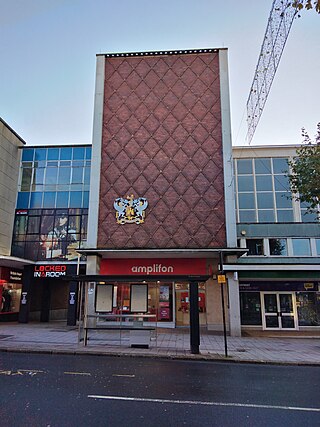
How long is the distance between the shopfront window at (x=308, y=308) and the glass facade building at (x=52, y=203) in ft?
50.1

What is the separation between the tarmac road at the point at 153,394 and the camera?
528cm

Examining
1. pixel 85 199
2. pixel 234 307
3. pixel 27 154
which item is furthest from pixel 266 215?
pixel 27 154

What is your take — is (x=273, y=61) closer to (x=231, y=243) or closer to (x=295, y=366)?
(x=231, y=243)

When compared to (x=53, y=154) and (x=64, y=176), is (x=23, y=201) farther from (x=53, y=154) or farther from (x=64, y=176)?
(x=53, y=154)

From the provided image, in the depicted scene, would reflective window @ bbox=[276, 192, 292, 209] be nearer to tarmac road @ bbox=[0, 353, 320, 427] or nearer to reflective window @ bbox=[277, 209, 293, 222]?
reflective window @ bbox=[277, 209, 293, 222]

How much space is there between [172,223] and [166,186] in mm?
2294

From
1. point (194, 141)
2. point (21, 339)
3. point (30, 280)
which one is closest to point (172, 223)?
point (194, 141)

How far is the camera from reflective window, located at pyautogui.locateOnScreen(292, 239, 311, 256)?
2177cm

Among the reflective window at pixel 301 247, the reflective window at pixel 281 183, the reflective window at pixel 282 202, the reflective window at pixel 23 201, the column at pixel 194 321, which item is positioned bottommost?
the column at pixel 194 321

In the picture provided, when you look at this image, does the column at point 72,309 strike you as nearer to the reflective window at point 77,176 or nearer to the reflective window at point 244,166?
the reflective window at point 77,176

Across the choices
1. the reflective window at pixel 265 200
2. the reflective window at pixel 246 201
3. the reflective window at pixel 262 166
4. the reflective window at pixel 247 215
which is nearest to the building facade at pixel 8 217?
the reflective window at pixel 247 215

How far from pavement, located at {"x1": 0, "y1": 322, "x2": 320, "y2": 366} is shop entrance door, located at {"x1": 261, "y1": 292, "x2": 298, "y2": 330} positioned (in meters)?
3.25

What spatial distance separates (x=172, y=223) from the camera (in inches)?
764

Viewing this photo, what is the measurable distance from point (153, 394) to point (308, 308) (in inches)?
663
